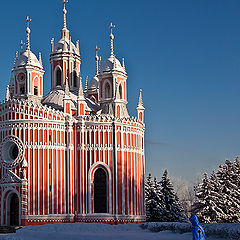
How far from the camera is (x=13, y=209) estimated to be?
47.1m

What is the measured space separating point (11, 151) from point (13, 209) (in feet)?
18.1

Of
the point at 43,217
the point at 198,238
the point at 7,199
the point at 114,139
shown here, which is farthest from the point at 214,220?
the point at 198,238

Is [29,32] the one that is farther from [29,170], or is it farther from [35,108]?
[29,170]

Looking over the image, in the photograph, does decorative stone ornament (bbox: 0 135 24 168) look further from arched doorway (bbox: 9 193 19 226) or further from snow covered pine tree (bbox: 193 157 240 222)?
snow covered pine tree (bbox: 193 157 240 222)

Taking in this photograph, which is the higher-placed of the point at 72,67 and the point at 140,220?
the point at 72,67

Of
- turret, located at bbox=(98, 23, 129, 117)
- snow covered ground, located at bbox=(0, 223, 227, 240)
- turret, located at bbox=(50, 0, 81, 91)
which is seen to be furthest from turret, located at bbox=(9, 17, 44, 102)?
snow covered ground, located at bbox=(0, 223, 227, 240)

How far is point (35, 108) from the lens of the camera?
47.2m

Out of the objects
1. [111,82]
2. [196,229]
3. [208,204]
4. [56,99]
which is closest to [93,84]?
[111,82]

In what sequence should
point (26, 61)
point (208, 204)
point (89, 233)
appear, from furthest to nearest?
point (26, 61) < point (208, 204) < point (89, 233)

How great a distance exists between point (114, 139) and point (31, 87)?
11059mm

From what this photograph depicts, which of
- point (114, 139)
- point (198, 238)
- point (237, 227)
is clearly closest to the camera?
point (198, 238)

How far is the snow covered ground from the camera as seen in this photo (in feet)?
109

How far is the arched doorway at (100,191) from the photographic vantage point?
47.9 meters

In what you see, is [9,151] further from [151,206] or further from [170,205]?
[170,205]
